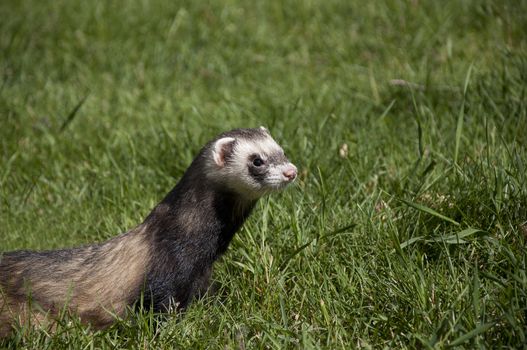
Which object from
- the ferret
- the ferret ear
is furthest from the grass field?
the ferret ear

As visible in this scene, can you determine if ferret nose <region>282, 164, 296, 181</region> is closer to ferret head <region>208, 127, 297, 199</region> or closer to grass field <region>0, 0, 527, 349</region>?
ferret head <region>208, 127, 297, 199</region>

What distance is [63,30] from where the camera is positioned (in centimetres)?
796

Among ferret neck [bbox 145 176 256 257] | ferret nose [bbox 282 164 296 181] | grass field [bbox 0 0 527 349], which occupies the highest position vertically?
ferret nose [bbox 282 164 296 181]

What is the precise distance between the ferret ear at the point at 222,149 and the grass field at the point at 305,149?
50cm

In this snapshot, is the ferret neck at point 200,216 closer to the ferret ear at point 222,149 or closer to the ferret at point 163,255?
the ferret at point 163,255

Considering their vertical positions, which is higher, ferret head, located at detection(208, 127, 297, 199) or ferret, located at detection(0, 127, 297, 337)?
ferret head, located at detection(208, 127, 297, 199)

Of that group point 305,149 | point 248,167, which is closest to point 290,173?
point 248,167

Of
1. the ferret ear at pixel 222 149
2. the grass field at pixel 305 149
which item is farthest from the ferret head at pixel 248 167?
the grass field at pixel 305 149

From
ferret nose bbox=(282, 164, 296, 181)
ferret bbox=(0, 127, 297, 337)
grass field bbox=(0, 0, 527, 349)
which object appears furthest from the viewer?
ferret nose bbox=(282, 164, 296, 181)

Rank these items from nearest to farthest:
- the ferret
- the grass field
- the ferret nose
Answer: the grass field < the ferret < the ferret nose

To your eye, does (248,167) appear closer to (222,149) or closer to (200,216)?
(222,149)

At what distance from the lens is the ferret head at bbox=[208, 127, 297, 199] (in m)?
4.49

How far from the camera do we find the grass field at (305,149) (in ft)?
13.1

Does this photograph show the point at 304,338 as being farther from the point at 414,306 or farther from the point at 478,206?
the point at 478,206
